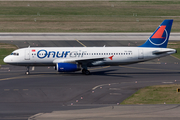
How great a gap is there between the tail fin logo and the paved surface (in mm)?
4808

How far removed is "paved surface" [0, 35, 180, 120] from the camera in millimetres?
25016

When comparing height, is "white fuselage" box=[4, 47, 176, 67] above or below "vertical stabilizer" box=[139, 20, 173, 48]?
below

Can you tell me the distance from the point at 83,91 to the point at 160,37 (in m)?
17.7

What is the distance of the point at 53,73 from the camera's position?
150 ft

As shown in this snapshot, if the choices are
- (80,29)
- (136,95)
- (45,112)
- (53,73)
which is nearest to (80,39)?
(80,29)

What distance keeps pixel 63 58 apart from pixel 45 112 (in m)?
18.8

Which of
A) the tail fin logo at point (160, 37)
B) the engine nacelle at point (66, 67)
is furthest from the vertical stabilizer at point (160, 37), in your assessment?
the engine nacelle at point (66, 67)

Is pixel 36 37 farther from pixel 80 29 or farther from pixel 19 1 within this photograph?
pixel 19 1

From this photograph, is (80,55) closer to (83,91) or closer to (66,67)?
(66,67)

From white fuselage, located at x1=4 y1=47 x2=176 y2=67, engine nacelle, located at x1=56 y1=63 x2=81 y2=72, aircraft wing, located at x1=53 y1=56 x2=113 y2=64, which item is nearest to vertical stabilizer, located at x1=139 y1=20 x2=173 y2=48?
white fuselage, located at x1=4 y1=47 x2=176 y2=67

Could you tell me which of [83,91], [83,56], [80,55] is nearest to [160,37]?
[83,56]

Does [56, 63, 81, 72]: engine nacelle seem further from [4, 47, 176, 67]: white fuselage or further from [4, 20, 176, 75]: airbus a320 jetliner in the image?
[4, 47, 176, 67]: white fuselage

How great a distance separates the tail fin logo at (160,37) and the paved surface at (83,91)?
189 inches

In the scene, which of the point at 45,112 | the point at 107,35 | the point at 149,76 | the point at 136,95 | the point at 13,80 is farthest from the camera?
the point at 107,35
